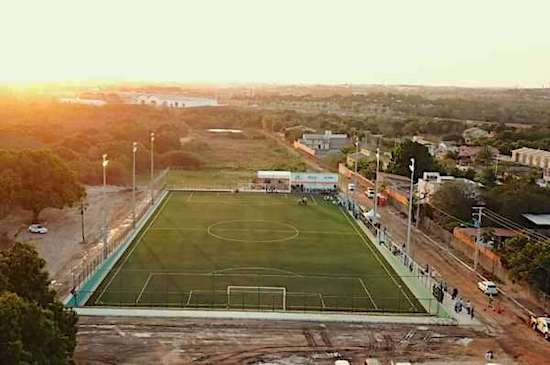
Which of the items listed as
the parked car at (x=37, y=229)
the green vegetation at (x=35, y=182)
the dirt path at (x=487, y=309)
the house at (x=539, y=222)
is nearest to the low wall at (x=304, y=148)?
the dirt path at (x=487, y=309)

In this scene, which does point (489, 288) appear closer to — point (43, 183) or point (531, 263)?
point (531, 263)

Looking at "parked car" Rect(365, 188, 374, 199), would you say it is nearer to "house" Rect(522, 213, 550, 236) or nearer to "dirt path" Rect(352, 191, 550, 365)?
"dirt path" Rect(352, 191, 550, 365)

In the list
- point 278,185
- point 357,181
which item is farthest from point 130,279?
point 357,181

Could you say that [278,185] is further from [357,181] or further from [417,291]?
[417,291]

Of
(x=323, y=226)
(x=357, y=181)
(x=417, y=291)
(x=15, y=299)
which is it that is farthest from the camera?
(x=357, y=181)

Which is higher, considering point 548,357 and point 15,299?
point 15,299

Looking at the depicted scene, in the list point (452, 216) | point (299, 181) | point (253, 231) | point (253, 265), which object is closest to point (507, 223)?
point (452, 216)

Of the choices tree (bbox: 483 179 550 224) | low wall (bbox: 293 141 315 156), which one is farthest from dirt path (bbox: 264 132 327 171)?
tree (bbox: 483 179 550 224)
